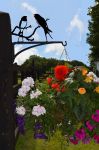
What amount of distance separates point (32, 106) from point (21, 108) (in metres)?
0.30

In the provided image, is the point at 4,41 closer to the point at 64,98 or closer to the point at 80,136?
the point at 64,98

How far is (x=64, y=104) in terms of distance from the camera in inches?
263

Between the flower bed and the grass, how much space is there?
0.11 metres

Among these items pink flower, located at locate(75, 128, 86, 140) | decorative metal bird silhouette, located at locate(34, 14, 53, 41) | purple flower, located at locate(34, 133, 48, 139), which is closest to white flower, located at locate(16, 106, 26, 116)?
purple flower, located at locate(34, 133, 48, 139)

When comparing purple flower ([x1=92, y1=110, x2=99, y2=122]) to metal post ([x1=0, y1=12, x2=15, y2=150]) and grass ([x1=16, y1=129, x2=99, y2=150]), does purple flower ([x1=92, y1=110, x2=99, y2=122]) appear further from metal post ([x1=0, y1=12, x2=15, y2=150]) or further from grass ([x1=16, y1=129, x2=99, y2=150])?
metal post ([x1=0, y1=12, x2=15, y2=150])

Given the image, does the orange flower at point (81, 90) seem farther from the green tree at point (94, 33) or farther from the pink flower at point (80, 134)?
the green tree at point (94, 33)

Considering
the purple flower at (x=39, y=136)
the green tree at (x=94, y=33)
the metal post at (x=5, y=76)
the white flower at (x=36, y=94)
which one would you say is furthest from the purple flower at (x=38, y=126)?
the green tree at (x=94, y=33)

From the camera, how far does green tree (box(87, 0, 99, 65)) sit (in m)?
67.1

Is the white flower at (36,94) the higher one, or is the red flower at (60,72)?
the red flower at (60,72)

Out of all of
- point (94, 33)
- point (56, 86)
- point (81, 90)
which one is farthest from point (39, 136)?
point (94, 33)

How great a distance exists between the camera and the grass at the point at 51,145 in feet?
23.2

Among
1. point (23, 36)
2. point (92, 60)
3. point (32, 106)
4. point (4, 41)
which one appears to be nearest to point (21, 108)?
point (32, 106)

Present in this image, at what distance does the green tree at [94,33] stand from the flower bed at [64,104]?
5923 cm

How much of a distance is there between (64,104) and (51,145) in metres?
0.81
